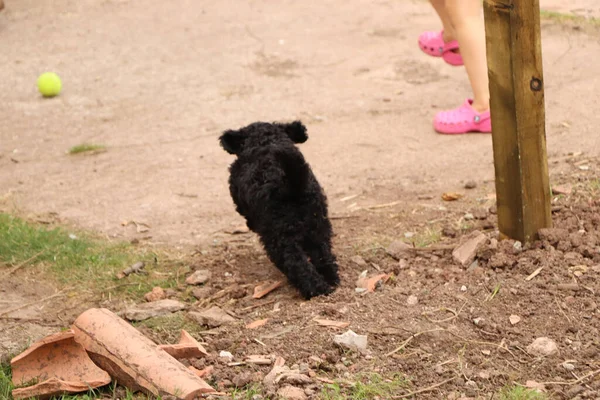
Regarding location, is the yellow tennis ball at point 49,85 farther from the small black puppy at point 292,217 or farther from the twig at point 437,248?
the twig at point 437,248

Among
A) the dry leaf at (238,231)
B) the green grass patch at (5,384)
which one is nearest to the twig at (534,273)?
the dry leaf at (238,231)

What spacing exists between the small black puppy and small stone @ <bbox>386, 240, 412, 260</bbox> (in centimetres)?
50

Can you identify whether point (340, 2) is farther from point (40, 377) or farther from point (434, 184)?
point (40, 377)

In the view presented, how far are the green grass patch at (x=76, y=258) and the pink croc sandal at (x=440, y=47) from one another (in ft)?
10.8

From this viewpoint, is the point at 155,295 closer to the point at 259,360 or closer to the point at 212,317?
the point at 212,317

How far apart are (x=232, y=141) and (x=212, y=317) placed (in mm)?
1082

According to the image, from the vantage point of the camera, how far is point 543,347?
3.64m

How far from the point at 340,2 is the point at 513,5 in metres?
7.04

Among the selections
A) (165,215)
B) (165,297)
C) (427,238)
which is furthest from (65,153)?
(427,238)

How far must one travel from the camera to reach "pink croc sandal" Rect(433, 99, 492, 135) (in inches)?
275

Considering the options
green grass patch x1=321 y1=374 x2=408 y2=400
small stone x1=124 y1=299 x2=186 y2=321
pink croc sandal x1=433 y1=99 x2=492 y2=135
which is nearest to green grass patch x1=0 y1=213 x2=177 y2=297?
small stone x1=124 y1=299 x2=186 y2=321

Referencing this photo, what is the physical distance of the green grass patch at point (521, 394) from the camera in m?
3.25

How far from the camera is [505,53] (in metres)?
4.23

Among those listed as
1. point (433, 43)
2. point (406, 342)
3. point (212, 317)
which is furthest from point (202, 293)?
point (433, 43)
